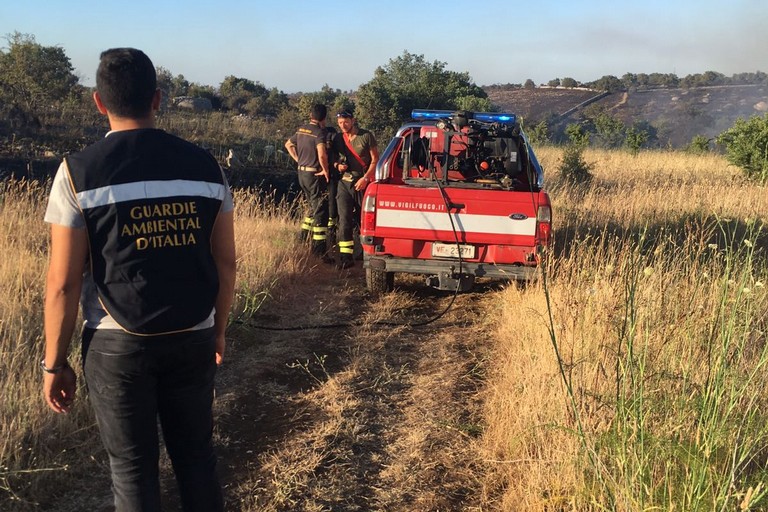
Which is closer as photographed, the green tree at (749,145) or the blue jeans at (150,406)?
the blue jeans at (150,406)

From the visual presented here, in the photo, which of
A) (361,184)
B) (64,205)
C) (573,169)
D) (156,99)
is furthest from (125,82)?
(573,169)

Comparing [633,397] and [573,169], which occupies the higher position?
[573,169]

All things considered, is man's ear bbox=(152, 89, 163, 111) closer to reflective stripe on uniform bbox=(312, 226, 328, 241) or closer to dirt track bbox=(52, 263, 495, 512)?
dirt track bbox=(52, 263, 495, 512)

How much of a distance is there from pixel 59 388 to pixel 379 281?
4.67m

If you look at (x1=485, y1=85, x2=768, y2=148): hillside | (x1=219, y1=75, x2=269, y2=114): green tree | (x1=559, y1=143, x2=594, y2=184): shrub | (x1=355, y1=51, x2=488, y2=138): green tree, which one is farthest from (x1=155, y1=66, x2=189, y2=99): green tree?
(x1=485, y1=85, x2=768, y2=148): hillside

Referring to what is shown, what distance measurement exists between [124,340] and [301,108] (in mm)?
27074

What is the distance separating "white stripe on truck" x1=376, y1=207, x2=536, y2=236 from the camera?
19.9 ft

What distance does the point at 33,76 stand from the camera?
902 inches

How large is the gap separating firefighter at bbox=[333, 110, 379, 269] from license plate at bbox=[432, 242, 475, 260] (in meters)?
2.11

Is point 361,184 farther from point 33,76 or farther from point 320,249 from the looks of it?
point 33,76

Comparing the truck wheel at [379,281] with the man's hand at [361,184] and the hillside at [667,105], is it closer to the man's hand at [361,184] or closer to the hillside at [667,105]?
the man's hand at [361,184]

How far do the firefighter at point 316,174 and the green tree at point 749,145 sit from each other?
38.4 ft

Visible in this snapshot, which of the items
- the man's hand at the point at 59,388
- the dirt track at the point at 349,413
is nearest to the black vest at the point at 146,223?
the man's hand at the point at 59,388

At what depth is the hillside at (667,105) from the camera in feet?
178
